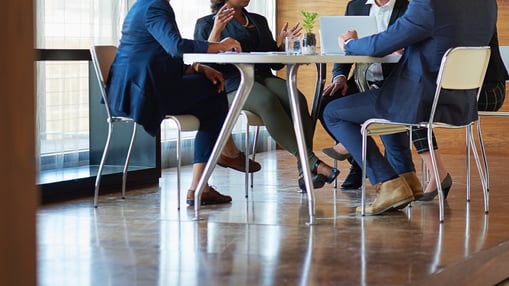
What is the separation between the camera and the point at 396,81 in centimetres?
441

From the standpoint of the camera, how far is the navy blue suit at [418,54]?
4.29 m

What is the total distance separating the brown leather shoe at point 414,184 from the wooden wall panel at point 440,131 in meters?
3.13

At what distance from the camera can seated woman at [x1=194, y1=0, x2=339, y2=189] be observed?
5070mm

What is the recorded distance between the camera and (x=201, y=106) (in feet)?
15.8

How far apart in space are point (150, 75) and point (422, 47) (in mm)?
A: 1319

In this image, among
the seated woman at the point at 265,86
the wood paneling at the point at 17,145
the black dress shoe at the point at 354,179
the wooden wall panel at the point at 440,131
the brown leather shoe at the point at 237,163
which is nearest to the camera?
the wood paneling at the point at 17,145

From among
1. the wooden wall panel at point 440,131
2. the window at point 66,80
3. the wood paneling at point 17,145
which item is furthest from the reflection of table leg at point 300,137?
the wooden wall panel at point 440,131

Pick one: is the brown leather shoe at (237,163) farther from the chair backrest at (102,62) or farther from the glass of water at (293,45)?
the glass of water at (293,45)

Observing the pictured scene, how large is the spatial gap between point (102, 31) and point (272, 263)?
10.2 feet

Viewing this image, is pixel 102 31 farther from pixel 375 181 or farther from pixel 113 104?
pixel 375 181

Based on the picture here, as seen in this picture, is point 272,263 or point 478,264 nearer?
point 272,263

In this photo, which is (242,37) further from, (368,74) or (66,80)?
(66,80)

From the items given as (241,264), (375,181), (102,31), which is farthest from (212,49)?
(102,31)

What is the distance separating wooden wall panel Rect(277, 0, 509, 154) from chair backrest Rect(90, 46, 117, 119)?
3585 millimetres
